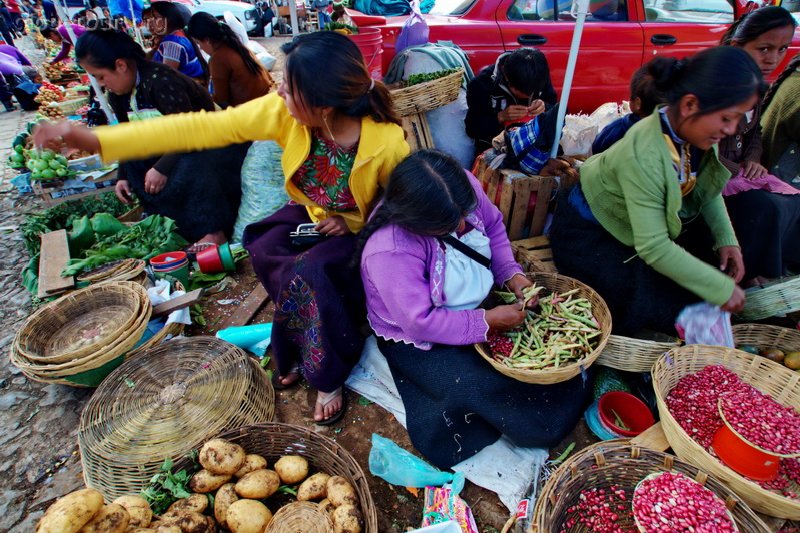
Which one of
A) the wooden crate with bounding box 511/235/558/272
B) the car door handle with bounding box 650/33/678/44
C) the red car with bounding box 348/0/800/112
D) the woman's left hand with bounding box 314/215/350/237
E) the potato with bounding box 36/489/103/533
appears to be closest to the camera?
the potato with bounding box 36/489/103/533

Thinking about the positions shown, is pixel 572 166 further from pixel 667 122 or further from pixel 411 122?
pixel 411 122

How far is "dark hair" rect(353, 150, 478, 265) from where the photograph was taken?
6.31 ft

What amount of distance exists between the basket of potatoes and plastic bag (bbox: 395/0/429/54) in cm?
370

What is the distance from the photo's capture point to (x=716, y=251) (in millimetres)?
2506

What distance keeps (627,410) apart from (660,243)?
3.06 feet

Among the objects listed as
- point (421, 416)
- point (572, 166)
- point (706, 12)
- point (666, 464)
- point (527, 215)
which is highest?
point (706, 12)

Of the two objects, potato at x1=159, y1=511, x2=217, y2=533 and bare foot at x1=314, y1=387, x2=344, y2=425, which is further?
bare foot at x1=314, y1=387, x2=344, y2=425

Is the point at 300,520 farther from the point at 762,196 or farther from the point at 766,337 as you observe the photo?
the point at 762,196

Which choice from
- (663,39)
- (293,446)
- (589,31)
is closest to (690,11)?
(663,39)

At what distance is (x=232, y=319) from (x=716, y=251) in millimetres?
3257

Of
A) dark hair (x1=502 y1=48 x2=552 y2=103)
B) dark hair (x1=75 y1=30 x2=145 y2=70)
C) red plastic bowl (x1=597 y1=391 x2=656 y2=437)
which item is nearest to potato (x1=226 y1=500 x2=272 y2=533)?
red plastic bowl (x1=597 y1=391 x2=656 y2=437)

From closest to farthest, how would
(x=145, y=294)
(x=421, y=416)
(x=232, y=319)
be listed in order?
(x=421, y=416) < (x=145, y=294) < (x=232, y=319)

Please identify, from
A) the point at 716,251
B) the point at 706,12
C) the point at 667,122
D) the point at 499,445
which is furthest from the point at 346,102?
the point at 706,12

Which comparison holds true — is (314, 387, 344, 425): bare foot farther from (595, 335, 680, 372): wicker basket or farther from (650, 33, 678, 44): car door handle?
(650, 33, 678, 44): car door handle
